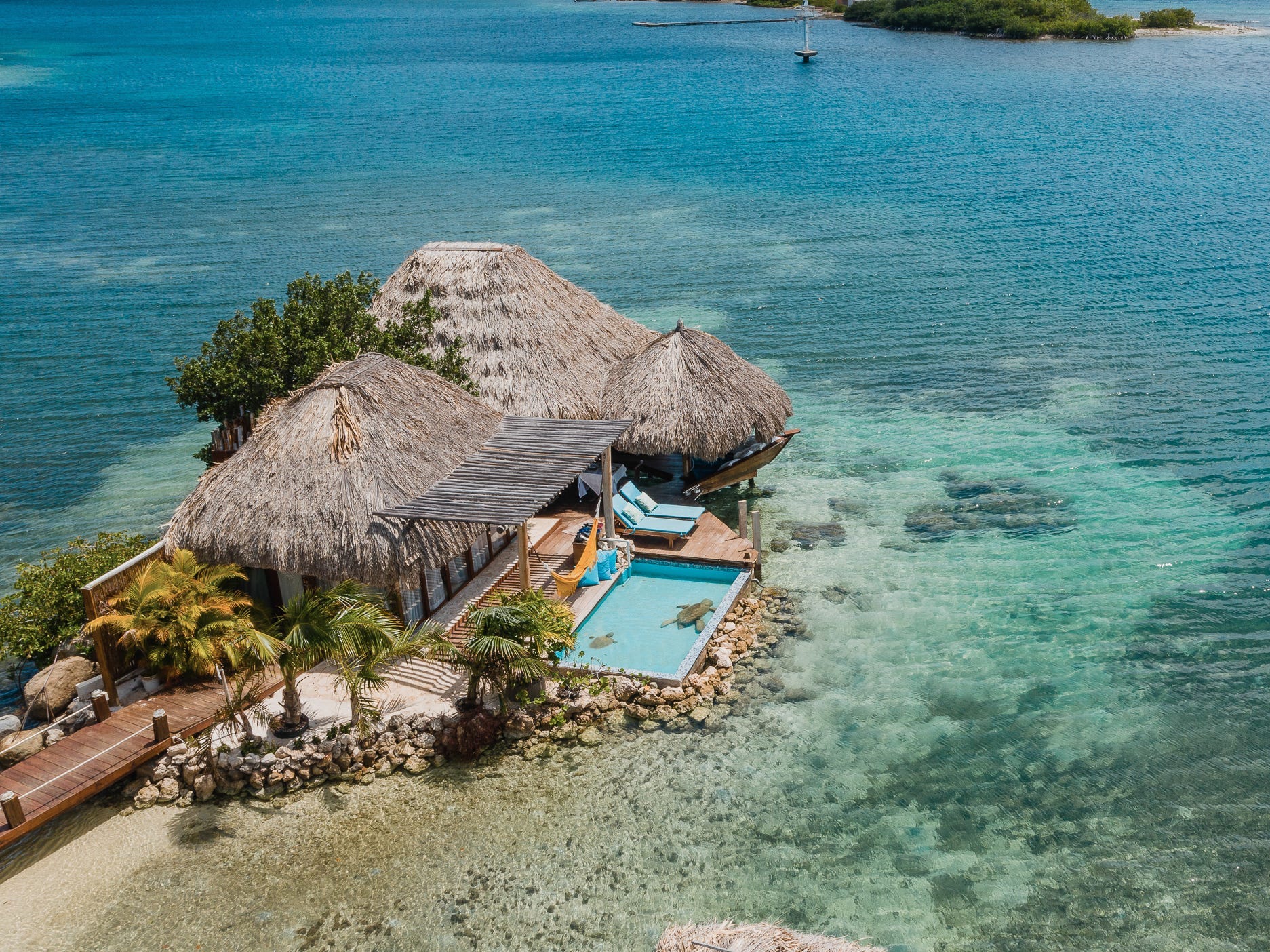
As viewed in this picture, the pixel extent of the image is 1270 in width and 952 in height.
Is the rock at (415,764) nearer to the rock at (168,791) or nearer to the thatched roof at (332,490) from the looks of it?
the thatched roof at (332,490)

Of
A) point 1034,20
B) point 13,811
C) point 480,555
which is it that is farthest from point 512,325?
point 1034,20

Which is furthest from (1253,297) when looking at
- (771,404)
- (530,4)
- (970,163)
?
(530,4)

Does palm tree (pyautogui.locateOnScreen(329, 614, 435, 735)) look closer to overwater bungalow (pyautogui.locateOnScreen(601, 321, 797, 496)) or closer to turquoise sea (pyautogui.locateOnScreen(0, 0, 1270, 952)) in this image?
turquoise sea (pyautogui.locateOnScreen(0, 0, 1270, 952))

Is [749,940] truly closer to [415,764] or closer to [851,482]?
[415,764]

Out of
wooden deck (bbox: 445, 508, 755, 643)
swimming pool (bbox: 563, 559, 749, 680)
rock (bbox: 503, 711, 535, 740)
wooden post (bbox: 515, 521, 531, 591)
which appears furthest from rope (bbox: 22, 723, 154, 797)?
swimming pool (bbox: 563, 559, 749, 680)

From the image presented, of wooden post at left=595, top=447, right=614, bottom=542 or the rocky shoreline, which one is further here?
wooden post at left=595, top=447, right=614, bottom=542

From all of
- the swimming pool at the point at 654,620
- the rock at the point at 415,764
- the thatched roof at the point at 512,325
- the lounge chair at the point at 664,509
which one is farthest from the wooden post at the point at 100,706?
the lounge chair at the point at 664,509
